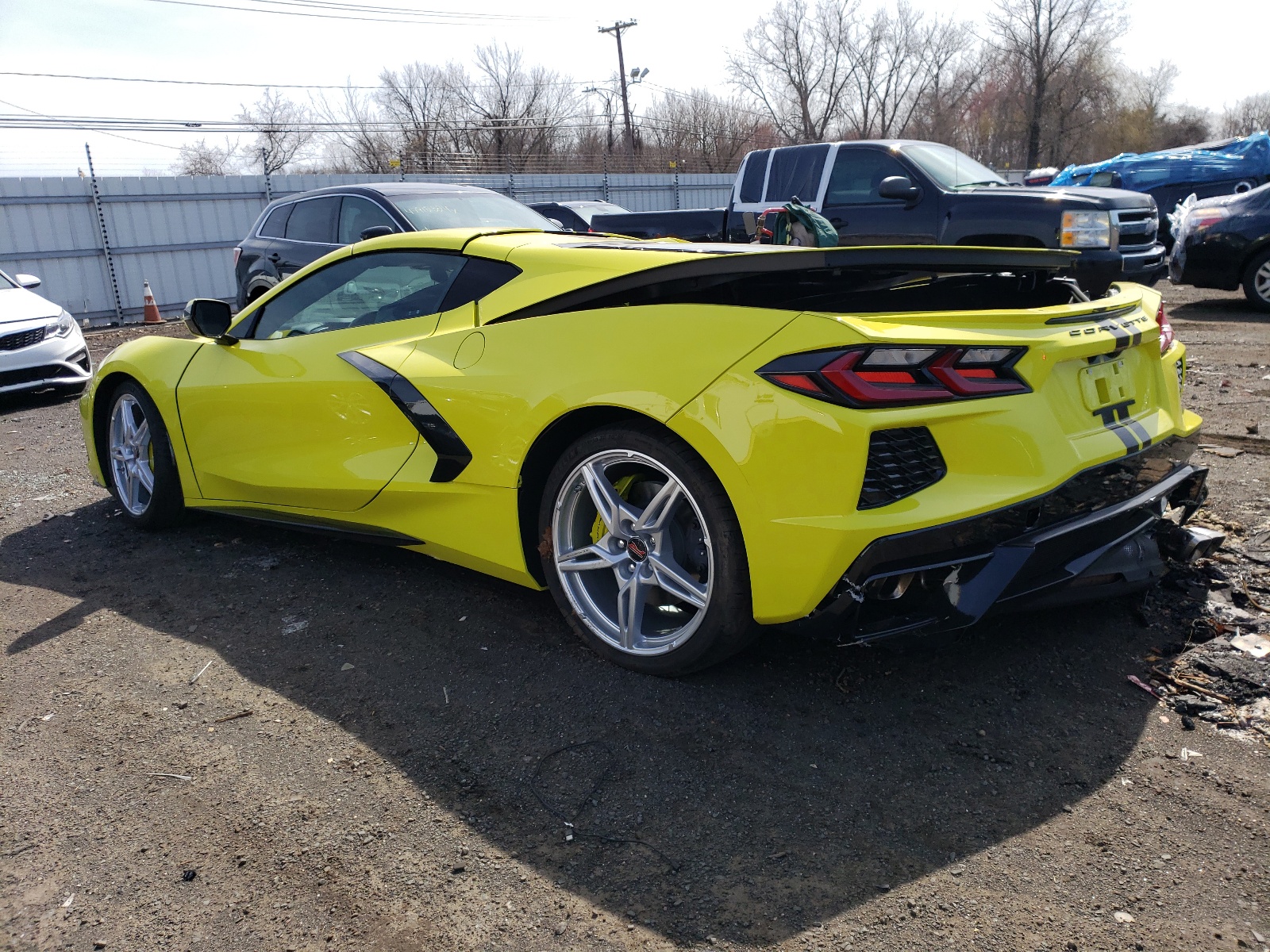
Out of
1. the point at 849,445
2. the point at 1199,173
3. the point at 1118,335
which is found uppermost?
the point at 1199,173

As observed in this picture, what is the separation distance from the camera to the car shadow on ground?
222cm

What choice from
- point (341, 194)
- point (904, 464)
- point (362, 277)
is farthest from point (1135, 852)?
point (341, 194)

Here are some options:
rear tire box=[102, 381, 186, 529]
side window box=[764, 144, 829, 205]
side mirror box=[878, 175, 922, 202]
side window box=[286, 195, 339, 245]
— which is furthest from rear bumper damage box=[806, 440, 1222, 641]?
side window box=[286, 195, 339, 245]

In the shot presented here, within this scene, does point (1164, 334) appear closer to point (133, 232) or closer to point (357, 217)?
point (357, 217)

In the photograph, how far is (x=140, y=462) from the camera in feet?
16.0

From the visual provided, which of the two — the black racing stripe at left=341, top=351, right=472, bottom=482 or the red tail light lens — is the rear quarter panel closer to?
the red tail light lens

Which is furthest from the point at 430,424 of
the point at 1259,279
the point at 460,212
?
the point at 1259,279

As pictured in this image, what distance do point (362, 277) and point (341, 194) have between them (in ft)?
17.3

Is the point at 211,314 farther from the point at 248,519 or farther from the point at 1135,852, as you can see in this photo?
the point at 1135,852

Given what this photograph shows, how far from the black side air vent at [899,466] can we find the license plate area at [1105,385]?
60cm

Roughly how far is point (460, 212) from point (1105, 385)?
21.3 feet

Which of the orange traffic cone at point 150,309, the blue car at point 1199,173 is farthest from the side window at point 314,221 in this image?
the blue car at point 1199,173

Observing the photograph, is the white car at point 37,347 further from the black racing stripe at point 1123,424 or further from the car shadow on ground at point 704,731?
the black racing stripe at point 1123,424

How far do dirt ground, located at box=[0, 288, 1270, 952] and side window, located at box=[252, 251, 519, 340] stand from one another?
115 cm
